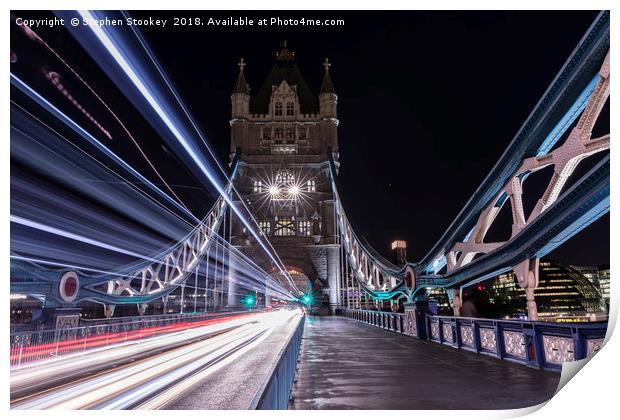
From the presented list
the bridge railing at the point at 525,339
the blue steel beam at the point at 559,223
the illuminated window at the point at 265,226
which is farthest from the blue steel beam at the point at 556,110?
the illuminated window at the point at 265,226

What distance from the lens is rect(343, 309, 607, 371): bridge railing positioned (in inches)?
240

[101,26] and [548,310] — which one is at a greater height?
[101,26]

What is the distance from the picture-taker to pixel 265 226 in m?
57.2

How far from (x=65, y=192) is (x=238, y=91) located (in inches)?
1928

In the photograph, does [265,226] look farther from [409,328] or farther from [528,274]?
[528,274]

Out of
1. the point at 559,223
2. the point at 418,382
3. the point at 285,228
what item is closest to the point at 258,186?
the point at 285,228

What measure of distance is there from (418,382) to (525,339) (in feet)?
7.78

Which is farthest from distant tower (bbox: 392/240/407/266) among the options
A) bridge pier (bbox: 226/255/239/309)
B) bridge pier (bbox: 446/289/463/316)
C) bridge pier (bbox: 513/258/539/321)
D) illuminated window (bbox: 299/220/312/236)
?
illuminated window (bbox: 299/220/312/236)

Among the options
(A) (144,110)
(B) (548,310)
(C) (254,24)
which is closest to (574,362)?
(C) (254,24)

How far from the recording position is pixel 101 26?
6863mm

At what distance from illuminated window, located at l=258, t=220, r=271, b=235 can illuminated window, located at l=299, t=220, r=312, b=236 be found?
420 cm

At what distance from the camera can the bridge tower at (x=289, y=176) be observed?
2137 inches

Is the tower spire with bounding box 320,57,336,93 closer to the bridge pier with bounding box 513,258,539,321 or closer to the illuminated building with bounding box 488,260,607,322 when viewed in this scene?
the illuminated building with bounding box 488,260,607,322
